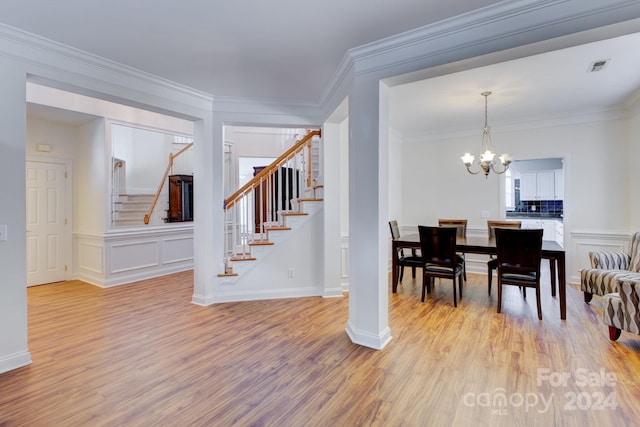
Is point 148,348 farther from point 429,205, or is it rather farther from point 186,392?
point 429,205

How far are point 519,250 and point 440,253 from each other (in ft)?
2.84

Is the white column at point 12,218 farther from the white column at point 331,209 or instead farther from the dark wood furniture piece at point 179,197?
the dark wood furniture piece at point 179,197

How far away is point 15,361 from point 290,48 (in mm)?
3424

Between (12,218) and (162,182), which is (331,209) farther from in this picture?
(162,182)

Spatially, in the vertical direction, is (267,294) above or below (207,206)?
below

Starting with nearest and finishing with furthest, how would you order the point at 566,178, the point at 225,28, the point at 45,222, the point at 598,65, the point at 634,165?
the point at 225,28 → the point at 598,65 → the point at 634,165 → the point at 566,178 → the point at 45,222

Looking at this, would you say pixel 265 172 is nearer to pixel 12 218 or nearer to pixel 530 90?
pixel 12 218

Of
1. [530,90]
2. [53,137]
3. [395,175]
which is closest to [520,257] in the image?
[530,90]

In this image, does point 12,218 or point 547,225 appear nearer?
point 12,218

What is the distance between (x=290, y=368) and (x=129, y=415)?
3.55 feet

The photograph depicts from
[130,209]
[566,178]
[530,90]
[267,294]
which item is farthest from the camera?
[130,209]

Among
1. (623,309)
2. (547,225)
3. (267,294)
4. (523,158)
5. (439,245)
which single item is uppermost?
(523,158)

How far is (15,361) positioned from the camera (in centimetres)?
243

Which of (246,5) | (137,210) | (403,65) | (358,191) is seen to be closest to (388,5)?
(403,65)
